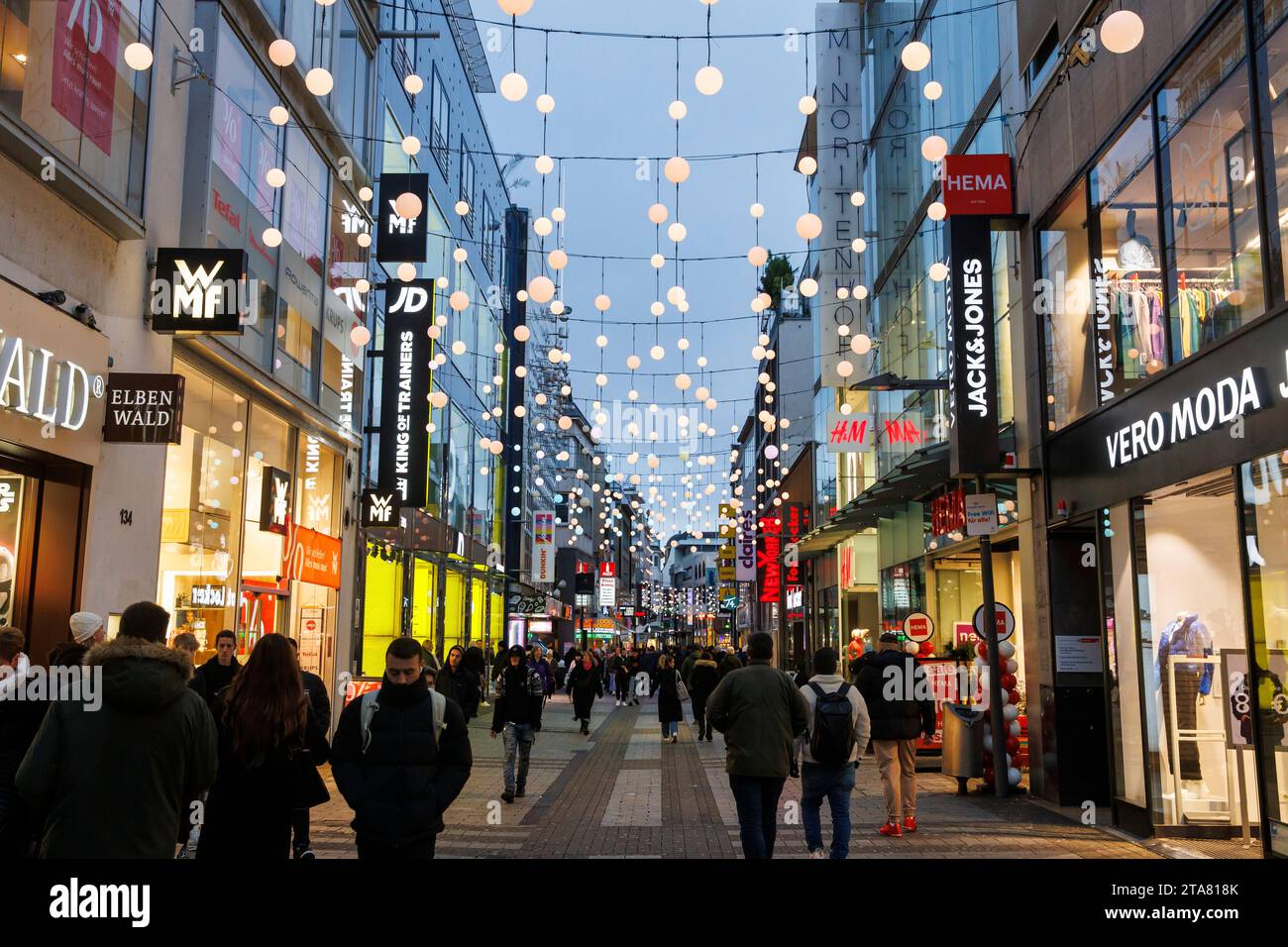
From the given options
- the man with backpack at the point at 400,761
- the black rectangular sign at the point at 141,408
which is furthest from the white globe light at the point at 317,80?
the man with backpack at the point at 400,761

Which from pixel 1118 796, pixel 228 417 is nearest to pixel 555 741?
pixel 228 417

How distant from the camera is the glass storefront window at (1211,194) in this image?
9383 mm

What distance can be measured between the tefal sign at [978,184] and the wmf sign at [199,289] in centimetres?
900

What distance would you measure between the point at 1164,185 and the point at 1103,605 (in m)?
4.59

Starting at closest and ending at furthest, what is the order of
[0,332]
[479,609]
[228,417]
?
[0,332] < [228,417] < [479,609]

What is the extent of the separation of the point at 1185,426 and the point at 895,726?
157 inches

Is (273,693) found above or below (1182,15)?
below

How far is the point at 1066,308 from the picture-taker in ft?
45.8

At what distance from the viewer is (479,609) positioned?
40.5 meters

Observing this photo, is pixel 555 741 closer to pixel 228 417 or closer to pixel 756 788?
pixel 228 417

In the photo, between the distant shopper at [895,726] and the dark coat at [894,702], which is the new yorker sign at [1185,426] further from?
the distant shopper at [895,726]

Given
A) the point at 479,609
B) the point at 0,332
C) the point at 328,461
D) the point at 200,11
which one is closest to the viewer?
the point at 0,332

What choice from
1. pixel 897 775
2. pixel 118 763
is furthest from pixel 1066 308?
pixel 118 763

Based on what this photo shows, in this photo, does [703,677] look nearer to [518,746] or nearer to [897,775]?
[518,746]
